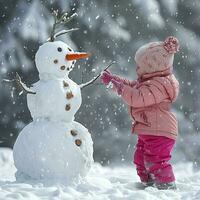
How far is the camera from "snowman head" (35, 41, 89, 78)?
5.70m

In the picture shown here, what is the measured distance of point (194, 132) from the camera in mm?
11039

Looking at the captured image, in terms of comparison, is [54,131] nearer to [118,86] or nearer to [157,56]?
[118,86]

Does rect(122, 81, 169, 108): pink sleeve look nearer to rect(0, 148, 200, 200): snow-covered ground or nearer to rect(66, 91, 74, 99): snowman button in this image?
rect(66, 91, 74, 99): snowman button

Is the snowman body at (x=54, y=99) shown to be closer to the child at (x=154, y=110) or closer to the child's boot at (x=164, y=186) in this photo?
the child at (x=154, y=110)

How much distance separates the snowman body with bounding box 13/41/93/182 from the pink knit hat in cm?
75

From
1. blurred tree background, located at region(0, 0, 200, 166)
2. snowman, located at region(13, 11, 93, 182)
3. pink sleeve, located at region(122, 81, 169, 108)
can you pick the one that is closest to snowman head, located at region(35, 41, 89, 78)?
snowman, located at region(13, 11, 93, 182)

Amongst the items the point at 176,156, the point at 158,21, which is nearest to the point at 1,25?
the point at 158,21

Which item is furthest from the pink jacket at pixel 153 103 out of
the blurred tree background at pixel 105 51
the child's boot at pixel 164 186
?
the blurred tree background at pixel 105 51

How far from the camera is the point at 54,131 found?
5555 millimetres

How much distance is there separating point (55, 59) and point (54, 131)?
0.75m

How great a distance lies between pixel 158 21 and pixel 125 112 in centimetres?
194

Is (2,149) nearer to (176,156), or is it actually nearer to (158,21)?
(176,156)

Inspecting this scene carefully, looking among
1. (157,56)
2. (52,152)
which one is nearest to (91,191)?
(52,152)

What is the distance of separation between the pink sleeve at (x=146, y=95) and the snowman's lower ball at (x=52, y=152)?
68cm
